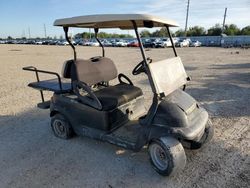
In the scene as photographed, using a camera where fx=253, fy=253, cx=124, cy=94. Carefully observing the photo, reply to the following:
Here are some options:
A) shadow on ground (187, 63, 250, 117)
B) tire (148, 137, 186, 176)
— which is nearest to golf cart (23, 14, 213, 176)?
tire (148, 137, 186, 176)

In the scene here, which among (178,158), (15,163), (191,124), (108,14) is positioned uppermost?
(108,14)

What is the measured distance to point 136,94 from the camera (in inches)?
157

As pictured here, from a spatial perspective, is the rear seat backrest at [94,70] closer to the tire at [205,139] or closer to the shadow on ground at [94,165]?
the shadow on ground at [94,165]

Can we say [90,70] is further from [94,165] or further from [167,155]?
[167,155]

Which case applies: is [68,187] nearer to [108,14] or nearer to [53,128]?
[53,128]

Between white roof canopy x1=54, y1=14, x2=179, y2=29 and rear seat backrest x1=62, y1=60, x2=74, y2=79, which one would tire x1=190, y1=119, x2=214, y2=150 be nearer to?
white roof canopy x1=54, y1=14, x2=179, y2=29

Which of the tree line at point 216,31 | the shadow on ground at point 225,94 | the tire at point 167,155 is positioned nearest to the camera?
Result: the tire at point 167,155

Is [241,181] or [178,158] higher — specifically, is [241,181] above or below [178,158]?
below

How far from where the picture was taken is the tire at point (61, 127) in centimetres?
390

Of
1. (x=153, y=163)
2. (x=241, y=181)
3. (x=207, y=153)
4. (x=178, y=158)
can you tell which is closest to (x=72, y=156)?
(x=153, y=163)

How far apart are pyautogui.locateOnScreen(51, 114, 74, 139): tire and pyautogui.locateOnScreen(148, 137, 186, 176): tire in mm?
1487

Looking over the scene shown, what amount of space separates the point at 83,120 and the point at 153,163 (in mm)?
1235

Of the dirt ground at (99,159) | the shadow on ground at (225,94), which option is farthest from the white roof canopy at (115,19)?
the shadow on ground at (225,94)

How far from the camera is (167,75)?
323cm
